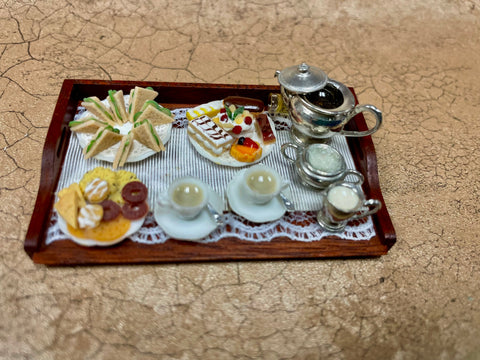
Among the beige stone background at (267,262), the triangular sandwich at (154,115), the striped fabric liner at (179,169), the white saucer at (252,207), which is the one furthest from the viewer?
the triangular sandwich at (154,115)

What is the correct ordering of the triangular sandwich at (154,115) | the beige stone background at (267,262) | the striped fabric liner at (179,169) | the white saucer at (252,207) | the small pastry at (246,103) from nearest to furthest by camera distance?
the beige stone background at (267,262)
the white saucer at (252,207)
the striped fabric liner at (179,169)
the triangular sandwich at (154,115)
the small pastry at (246,103)

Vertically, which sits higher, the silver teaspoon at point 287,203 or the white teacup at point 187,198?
the white teacup at point 187,198

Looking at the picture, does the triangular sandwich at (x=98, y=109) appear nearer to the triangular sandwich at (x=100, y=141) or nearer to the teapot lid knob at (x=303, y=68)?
the triangular sandwich at (x=100, y=141)

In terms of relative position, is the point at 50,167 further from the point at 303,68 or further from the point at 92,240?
the point at 303,68

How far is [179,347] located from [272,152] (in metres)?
0.85

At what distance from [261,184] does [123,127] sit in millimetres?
661

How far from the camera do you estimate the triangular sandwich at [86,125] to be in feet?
4.80

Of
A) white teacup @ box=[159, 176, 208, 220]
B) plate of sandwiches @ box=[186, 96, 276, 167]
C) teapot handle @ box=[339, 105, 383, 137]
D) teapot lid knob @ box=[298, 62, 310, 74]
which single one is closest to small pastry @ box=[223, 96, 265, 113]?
plate of sandwiches @ box=[186, 96, 276, 167]

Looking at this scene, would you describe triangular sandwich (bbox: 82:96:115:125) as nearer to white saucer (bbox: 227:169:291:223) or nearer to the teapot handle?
white saucer (bbox: 227:169:291:223)

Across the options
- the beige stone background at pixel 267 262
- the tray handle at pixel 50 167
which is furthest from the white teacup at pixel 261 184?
the tray handle at pixel 50 167

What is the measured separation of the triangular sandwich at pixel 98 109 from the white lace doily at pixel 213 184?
0.14 m

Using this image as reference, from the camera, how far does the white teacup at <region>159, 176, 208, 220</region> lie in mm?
1237

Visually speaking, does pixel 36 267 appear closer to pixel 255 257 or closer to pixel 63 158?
pixel 63 158

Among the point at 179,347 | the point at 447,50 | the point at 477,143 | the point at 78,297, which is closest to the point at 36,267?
the point at 78,297
